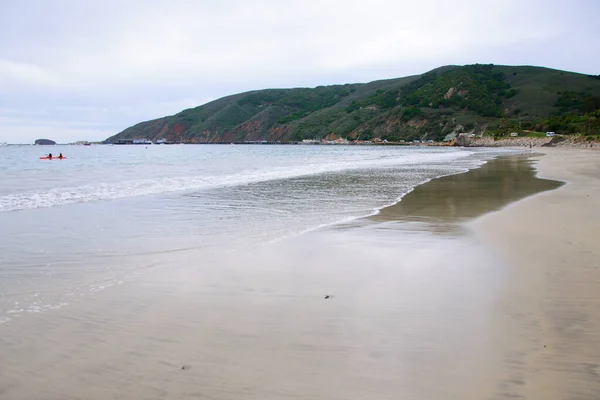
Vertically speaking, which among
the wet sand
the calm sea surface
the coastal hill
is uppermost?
the coastal hill

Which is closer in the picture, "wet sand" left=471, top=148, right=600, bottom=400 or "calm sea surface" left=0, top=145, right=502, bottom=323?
"wet sand" left=471, top=148, right=600, bottom=400

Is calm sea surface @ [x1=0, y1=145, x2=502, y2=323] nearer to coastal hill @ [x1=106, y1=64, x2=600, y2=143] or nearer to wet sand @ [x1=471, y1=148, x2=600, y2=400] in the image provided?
wet sand @ [x1=471, y1=148, x2=600, y2=400]

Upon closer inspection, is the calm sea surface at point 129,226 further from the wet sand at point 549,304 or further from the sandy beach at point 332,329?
the wet sand at point 549,304

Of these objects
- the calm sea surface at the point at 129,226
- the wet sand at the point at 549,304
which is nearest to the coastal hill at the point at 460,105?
the calm sea surface at the point at 129,226

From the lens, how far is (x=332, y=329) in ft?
12.6

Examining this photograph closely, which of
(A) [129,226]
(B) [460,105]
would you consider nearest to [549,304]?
(A) [129,226]

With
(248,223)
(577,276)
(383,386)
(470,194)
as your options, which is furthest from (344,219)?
(383,386)

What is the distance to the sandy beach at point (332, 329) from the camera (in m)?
2.99

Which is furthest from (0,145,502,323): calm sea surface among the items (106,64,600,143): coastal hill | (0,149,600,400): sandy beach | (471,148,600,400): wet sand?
(106,64,600,143): coastal hill

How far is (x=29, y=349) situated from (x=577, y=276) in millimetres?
5522

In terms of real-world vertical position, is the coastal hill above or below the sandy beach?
above

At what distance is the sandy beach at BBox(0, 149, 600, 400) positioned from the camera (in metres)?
2.99

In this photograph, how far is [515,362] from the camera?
10.6ft

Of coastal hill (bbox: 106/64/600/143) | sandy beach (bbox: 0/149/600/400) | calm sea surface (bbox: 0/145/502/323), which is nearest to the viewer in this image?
sandy beach (bbox: 0/149/600/400)
